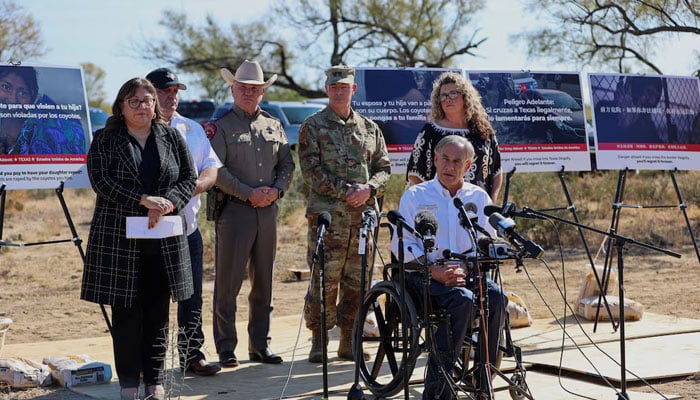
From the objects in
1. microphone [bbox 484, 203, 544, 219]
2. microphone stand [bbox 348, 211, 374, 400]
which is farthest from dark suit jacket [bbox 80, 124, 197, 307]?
microphone [bbox 484, 203, 544, 219]

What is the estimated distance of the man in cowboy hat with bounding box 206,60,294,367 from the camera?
21.1ft

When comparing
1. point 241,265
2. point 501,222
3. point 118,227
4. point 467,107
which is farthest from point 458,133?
point 118,227

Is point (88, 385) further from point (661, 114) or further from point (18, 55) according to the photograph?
point (18, 55)

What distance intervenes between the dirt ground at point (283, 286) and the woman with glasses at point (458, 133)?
0.81 metres

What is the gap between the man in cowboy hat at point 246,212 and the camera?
6.42 m

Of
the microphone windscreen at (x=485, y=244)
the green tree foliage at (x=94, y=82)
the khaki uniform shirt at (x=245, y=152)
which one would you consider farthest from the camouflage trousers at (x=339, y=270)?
the green tree foliage at (x=94, y=82)

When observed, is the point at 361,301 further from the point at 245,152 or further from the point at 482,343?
the point at 245,152

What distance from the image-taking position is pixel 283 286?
10672mm

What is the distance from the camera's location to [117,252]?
519 cm

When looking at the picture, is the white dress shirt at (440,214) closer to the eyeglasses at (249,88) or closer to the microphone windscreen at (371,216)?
the microphone windscreen at (371,216)

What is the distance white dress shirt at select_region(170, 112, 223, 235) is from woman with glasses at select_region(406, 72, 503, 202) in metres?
1.33

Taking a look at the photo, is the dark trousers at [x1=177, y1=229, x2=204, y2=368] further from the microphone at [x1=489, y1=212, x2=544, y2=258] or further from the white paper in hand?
the microphone at [x1=489, y1=212, x2=544, y2=258]

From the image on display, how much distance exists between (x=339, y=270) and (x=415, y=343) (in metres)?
1.59

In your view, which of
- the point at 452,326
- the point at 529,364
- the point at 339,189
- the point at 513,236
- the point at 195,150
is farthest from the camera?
the point at 339,189
